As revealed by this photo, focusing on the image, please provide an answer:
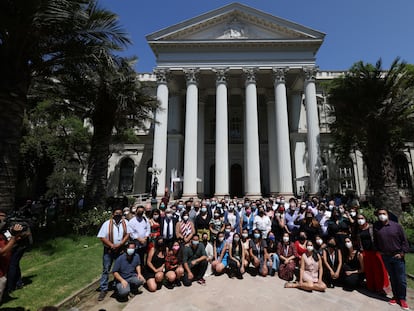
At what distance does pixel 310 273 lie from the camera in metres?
5.58

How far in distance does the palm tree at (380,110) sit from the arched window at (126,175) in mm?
23168

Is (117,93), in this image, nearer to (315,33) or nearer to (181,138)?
(181,138)

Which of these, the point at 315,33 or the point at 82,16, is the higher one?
the point at 315,33

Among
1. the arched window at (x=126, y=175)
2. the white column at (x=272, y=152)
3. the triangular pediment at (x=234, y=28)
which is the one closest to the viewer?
the triangular pediment at (x=234, y=28)

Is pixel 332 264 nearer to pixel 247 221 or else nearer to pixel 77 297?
pixel 247 221

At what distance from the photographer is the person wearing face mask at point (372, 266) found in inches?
201

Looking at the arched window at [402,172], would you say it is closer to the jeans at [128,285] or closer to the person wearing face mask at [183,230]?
the person wearing face mask at [183,230]

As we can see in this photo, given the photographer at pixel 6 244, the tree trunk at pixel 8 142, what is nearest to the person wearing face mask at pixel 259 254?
the photographer at pixel 6 244

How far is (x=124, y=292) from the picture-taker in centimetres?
485

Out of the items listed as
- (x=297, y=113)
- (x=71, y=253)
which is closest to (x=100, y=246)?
(x=71, y=253)

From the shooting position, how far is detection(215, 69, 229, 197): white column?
761 inches

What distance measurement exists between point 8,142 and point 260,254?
27.2 ft

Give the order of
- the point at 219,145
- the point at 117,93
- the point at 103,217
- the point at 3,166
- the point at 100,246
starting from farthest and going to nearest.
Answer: the point at 219,145 → the point at 117,93 → the point at 103,217 → the point at 100,246 → the point at 3,166

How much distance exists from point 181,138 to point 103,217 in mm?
15269
